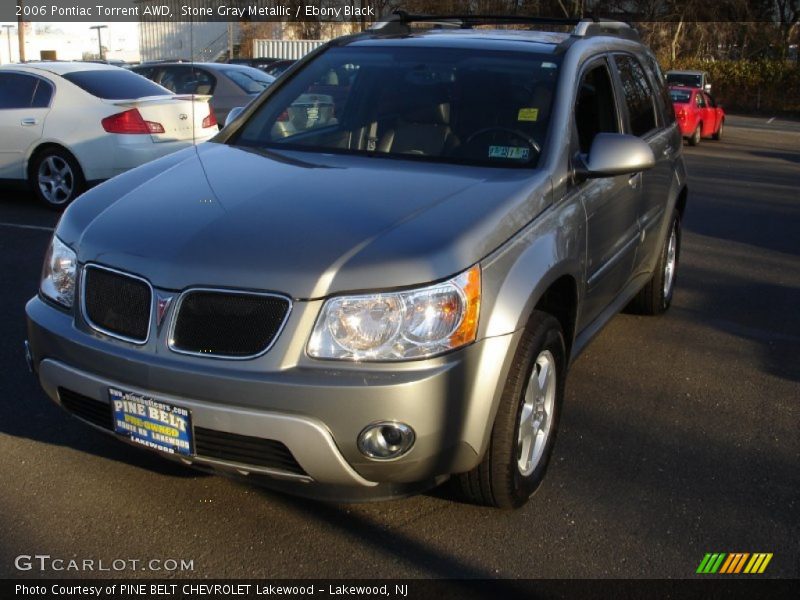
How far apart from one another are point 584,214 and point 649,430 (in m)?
1.14

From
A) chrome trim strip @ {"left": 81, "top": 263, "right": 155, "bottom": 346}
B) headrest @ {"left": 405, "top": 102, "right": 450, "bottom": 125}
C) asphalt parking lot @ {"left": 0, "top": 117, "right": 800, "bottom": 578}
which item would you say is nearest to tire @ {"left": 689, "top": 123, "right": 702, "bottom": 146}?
asphalt parking lot @ {"left": 0, "top": 117, "right": 800, "bottom": 578}

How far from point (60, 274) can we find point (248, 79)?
1097cm

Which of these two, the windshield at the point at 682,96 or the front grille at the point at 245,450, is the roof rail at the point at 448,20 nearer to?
the front grille at the point at 245,450

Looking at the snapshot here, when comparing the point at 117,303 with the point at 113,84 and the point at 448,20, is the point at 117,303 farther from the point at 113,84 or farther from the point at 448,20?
the point at 113,84

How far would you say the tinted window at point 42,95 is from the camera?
9.96 metres

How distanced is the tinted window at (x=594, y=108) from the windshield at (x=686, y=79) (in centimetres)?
2599

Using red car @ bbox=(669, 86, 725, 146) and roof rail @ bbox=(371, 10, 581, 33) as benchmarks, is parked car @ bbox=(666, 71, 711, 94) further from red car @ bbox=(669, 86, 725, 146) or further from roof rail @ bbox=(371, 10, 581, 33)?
roof rail @ bbox=(371, 10, 581, 33)

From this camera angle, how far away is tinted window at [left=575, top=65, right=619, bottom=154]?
447cm

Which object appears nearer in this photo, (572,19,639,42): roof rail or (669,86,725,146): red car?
(572,19,639,42): roof rail

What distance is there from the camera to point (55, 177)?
9.95 m

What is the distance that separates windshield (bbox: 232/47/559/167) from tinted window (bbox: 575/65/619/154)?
0.24 meters

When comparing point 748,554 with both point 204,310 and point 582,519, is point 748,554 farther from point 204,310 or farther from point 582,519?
point 204,310

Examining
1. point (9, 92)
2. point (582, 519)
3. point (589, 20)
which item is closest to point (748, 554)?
point (582, 519)

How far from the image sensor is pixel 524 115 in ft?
13.9
